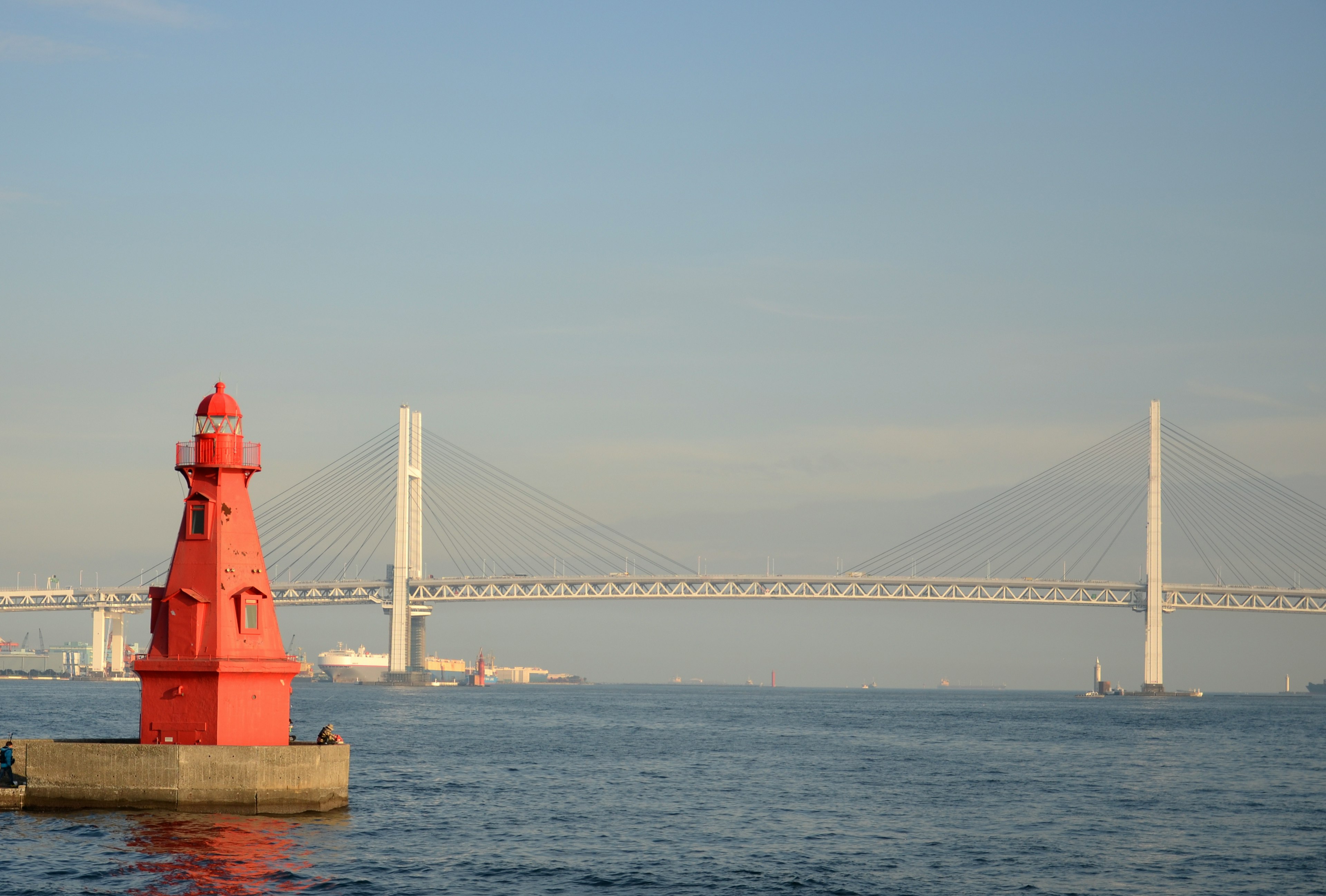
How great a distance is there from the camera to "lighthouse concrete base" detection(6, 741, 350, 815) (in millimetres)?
23344

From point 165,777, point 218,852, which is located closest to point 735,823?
point 218,852

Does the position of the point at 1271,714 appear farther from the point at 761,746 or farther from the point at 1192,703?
the point at 761,746

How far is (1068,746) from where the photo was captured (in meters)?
50.0

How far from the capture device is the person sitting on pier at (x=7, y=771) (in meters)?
24.2

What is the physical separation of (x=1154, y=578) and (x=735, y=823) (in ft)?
265

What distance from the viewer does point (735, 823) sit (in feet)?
85.6

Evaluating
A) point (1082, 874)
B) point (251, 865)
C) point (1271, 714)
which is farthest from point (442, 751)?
point (1271, 714)

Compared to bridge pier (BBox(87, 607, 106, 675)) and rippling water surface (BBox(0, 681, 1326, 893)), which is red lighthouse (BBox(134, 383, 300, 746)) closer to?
rippling water surface (BBox(0, 681, 1326, 893))

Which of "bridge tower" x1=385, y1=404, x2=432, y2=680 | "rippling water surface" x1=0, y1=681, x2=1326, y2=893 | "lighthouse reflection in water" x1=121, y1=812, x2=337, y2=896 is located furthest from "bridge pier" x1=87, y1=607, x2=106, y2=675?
"lighthouse reflection in water" x1=121, y1=812, x2=337, y2=896

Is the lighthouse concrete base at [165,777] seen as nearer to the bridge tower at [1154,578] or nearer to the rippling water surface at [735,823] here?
the rippling water surface at [735,823]

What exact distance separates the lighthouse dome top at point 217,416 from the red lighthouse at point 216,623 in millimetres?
18

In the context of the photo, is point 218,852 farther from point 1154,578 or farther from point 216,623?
point 1154,578

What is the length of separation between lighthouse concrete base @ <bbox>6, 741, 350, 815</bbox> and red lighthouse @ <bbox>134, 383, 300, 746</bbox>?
0.47m

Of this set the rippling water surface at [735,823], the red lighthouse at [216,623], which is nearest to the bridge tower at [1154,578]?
the rippling water surface at [735,823]
